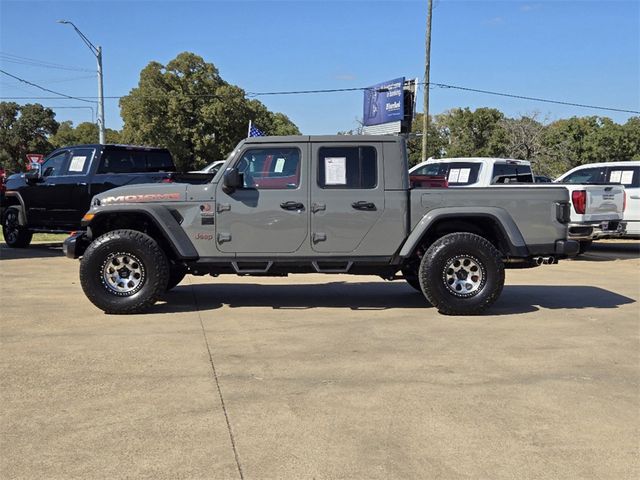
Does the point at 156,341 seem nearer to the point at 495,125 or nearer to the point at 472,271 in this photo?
the point at 472,271

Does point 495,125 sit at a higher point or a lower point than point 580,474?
higher

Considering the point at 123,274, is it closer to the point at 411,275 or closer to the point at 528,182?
the point at 411,275

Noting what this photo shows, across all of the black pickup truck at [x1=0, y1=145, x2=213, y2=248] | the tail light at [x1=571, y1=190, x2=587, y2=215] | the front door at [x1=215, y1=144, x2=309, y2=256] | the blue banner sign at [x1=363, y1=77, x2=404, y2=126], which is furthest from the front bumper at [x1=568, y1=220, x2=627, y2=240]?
the blue banner sign at [x1=363, y1=77, x2=404, y2=126]

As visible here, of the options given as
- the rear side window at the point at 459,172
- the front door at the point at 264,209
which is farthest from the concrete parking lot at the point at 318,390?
the rear side window at the point at 459,172

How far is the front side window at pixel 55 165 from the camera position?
12250 mm

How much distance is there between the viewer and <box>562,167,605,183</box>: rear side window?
44.2ft

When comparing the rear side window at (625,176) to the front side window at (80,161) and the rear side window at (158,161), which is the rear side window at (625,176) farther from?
the front side window at (80,161)

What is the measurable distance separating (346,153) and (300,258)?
4.20 ft

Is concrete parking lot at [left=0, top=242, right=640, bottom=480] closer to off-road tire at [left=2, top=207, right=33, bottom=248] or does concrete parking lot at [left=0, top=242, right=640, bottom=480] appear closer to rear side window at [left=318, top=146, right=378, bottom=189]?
rear side window at [left=318, top=146, right=378, bottom=189]

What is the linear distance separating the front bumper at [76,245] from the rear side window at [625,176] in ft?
36.2

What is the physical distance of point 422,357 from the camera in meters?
5.18

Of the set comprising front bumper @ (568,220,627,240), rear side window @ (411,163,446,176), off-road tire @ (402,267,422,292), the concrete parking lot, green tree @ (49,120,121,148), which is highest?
green tree @ (49,120,121,148)

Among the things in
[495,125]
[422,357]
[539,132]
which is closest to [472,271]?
[422,357]

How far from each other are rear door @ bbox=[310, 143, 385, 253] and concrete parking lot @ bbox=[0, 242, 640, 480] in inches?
35.9
